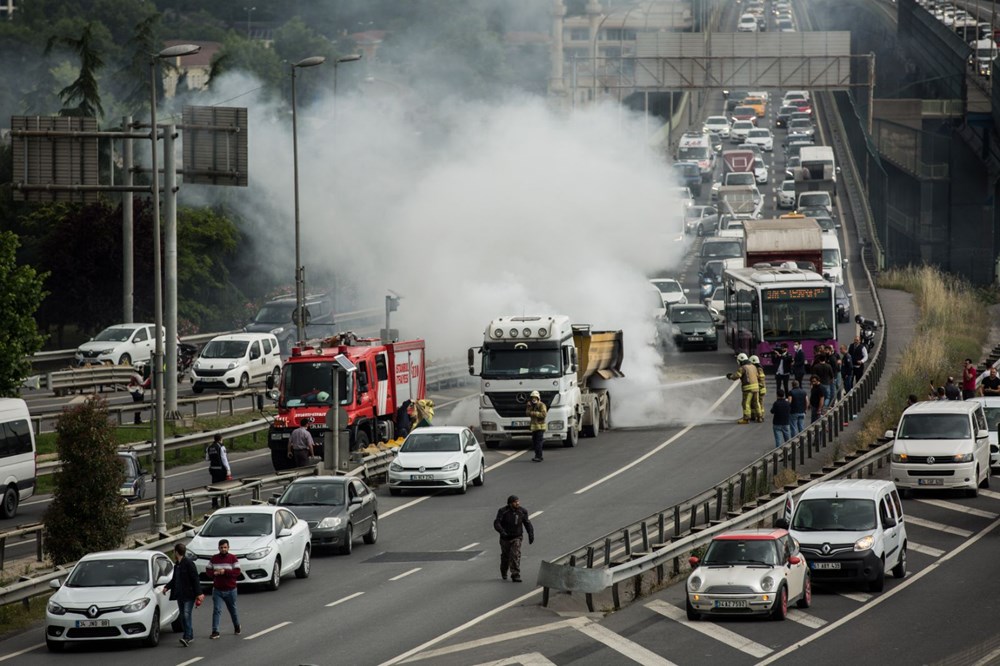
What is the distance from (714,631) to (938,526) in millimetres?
9489

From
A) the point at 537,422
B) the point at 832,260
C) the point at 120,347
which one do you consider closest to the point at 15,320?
the point at 120,347

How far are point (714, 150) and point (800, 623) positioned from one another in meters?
99.7

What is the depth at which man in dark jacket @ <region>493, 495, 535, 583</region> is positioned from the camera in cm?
2772

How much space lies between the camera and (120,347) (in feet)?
187

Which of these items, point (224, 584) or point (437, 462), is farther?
point (437, 462)

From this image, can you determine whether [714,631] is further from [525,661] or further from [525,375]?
[525,375]

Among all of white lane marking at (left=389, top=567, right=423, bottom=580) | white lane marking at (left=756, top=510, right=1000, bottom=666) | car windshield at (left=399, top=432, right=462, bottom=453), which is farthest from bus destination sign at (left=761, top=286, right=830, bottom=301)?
white lane marking at (left=389, top=567, right=423, bottom=580)

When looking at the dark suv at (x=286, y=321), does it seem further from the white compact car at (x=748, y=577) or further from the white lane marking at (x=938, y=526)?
the white compact car at (x=748, y=577)

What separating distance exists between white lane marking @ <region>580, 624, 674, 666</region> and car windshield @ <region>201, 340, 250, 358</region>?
3086 centimetres

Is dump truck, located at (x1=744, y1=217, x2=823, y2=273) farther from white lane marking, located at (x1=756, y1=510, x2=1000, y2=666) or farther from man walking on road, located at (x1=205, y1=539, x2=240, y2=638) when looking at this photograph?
man walking on road, located at (x1=205, y1=539, x2=240, y2=638)

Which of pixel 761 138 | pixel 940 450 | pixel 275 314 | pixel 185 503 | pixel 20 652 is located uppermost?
pixel 761 138

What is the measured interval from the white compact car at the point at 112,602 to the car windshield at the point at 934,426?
54.0 ft

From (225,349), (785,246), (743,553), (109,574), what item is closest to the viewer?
(109,574)

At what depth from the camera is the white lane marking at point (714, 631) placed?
22984mm
